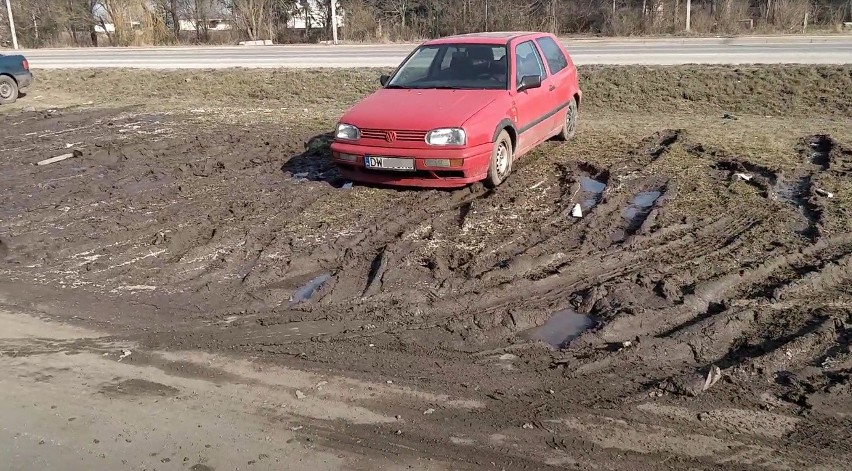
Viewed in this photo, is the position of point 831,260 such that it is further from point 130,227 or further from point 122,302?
point 130,227

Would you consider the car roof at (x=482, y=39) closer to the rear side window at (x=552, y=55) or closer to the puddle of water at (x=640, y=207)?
the rear side window at (x=552, y=55)

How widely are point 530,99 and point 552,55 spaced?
5.25ft

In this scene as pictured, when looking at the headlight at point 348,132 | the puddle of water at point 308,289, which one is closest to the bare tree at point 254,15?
the headlight at point 348,132

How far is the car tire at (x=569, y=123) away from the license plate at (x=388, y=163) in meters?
3.62

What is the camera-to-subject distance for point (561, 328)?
5453mm

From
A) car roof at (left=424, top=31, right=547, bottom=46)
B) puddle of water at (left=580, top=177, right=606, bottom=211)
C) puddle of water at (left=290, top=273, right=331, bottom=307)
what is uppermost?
car roof at (left=424, top=31, right=547, bottom=46)

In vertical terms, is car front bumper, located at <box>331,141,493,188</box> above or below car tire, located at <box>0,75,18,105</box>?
below

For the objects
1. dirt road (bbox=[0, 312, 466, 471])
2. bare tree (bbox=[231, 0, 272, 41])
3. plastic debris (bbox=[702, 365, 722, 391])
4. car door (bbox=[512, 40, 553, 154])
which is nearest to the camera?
dirt road (bbox=[0, 312, 466, 471])

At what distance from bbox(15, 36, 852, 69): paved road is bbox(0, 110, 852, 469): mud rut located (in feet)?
33.3

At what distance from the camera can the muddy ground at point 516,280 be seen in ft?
13.8

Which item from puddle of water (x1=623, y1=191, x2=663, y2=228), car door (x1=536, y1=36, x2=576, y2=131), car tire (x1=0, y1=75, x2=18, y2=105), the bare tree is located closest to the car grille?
puddle of water (x1=623, y1=191, x2=663, y2=228)

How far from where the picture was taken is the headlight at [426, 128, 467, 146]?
27.5 ft

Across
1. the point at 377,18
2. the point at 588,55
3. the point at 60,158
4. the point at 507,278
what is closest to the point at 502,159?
the point at 507,278

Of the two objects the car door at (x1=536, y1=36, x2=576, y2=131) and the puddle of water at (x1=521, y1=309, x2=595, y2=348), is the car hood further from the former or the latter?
the puddle of water at (x1=521, y1=309, x2=595, y2=348)
